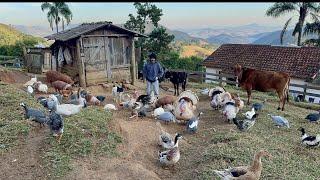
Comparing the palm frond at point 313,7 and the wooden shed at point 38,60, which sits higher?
the palm frond at point 313,7


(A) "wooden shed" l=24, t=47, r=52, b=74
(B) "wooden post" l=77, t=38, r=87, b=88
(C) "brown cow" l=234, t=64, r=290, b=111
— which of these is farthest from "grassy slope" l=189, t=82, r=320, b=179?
(A) "wooden shed" l=24, t=47, r=52, b=74

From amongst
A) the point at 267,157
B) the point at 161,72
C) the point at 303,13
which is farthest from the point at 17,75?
the point at 303,13

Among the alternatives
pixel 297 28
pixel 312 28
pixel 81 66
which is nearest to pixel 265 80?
pixel 81 66

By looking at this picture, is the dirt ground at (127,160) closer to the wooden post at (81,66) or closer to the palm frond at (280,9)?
the wooden post at (81,66)

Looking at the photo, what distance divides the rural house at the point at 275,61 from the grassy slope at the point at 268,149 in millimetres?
14544

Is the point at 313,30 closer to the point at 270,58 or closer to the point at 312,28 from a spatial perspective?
the point at 312,28

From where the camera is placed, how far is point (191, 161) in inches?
374

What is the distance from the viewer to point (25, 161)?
28.2ft

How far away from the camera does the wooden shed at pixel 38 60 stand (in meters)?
24.3

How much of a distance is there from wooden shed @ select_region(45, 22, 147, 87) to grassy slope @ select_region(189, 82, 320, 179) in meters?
10.4

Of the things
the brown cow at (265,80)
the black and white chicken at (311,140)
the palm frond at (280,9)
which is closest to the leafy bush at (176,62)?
the palm frond at (280,9)

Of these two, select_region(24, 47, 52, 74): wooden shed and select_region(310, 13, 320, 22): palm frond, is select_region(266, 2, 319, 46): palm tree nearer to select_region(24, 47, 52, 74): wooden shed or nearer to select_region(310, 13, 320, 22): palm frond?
select_region(310, 13, 320, 22): palm frond

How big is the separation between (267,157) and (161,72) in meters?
7.01

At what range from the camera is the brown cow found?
16188mm
